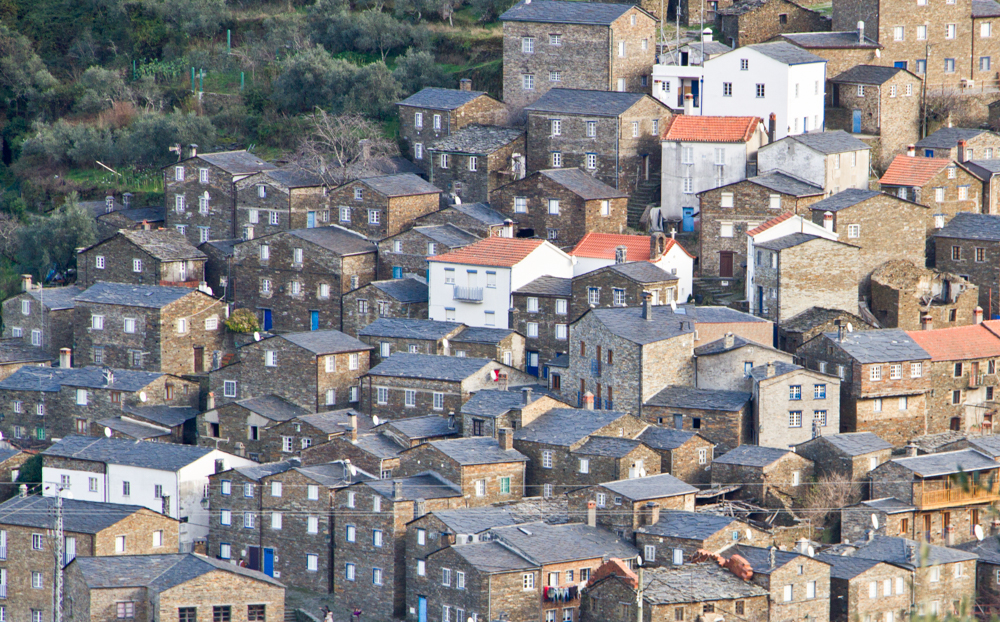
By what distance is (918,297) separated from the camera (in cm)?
7581

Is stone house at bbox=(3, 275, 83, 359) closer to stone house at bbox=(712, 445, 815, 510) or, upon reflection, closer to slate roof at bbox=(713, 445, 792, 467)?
slate roof at bbox=(713, 445, 792, 467)

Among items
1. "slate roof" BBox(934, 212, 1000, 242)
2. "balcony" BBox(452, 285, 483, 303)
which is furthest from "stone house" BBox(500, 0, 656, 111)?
"slate roof" BBox(934, 212, 1000, 242)

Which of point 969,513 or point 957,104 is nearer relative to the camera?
point 969,513

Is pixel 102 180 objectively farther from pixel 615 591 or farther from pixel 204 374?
pixel 615 591

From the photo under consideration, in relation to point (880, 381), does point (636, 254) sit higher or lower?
higher

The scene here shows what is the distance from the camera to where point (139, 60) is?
108812 mm

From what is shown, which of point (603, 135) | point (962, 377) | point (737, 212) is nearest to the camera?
point (962, 377)

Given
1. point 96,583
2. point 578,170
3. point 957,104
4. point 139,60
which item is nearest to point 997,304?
point 957,104

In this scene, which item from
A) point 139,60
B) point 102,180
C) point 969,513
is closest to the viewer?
point 969,513

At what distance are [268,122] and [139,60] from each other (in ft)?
48.9

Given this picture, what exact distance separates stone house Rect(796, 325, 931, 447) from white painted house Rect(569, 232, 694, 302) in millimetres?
7398

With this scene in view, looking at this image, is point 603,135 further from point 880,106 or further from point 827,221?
point 880,106

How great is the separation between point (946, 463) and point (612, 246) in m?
17.4

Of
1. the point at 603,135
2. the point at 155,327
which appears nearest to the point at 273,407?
the point at 155,327
